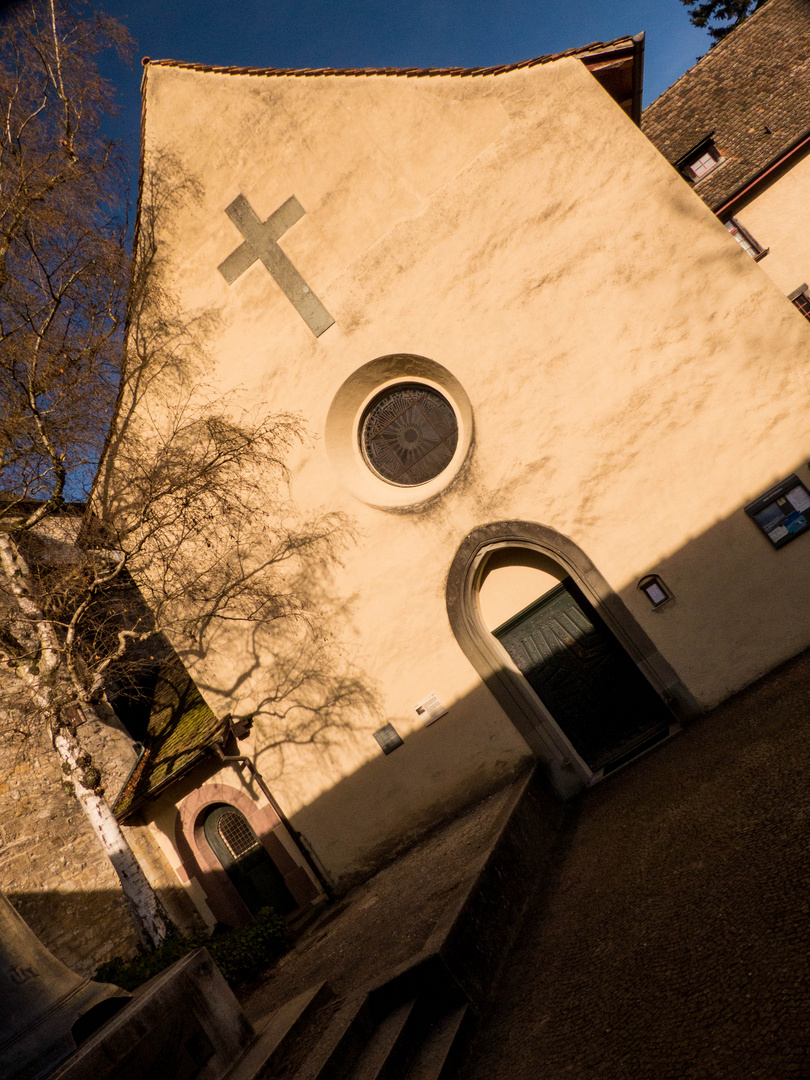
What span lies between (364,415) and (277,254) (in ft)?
7.83

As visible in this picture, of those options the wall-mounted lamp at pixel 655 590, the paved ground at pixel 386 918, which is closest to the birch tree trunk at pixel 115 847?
the paved ground at pixel 386 918

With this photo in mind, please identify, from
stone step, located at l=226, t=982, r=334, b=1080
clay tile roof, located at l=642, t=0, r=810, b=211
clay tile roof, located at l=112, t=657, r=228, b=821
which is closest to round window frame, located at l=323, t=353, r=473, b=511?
clay tile roof, located at l=112, t=657, r=228, b=821

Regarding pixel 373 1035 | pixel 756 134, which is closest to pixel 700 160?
pixel 756 134

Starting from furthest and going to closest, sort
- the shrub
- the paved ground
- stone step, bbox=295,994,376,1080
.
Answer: the shrub
the paved ground
stone step, bbox=295,994,376,1080

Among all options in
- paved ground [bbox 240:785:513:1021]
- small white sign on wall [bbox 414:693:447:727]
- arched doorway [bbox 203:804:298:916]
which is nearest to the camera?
paved ground [bbox 240:785:513:1021]

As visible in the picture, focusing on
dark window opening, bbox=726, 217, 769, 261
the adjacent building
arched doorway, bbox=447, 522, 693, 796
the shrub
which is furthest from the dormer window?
the shrub

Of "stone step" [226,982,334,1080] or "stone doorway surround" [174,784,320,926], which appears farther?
Result: "stone doorway surround" [174,784,320,926]

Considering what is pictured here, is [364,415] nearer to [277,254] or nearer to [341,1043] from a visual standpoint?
[277,254]

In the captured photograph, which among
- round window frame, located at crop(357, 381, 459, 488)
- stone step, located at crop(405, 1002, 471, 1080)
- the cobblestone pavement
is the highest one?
round window frame, located at crop(357, 381, 459, 488)

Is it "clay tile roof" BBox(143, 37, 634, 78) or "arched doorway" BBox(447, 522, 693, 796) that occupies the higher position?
"clay tile roof" BBox(143, 37, 634, 78)

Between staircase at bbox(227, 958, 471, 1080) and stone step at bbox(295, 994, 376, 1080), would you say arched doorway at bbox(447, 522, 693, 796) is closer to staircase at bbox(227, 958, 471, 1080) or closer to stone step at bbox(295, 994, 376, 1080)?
staircase at bbox(227, 958, 471, 1080)

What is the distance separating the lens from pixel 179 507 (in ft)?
29.5

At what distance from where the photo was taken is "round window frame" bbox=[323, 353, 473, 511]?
326 inches

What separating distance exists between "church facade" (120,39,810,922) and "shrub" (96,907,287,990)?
121 centimetres
